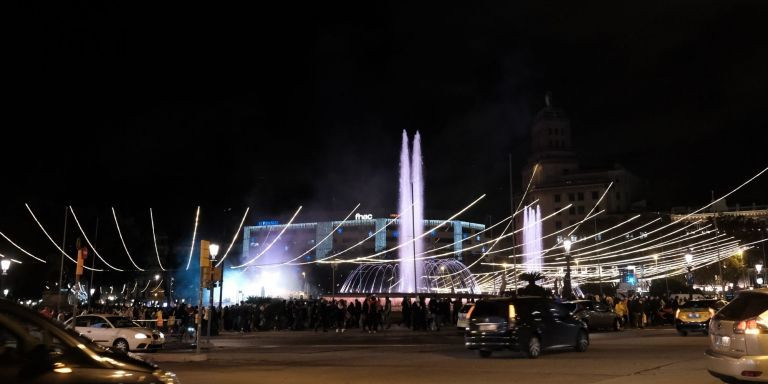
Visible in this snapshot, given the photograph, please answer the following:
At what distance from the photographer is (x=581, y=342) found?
1942 centimetres

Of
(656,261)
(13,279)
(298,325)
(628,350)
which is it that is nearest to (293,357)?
(628,350)

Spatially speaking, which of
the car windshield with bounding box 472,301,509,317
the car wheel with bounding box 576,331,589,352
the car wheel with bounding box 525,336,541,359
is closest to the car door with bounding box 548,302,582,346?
the car wheel with bounding box 576,331,589,352

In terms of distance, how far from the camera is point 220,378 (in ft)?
A: 46.0

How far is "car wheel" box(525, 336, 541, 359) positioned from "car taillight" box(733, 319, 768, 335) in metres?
8.10

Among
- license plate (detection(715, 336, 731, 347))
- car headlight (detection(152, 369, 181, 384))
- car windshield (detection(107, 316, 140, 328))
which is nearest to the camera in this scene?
car headlight (detection(152, 369, 181, 384))

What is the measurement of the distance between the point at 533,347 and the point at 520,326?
678 mm

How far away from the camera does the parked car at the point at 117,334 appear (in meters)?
23.4

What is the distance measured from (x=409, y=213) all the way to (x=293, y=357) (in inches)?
1578

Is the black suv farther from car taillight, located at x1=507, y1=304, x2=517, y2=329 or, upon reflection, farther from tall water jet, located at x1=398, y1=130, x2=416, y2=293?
tall water jet, located at x1=398, y1=130, x2=416, y2=293

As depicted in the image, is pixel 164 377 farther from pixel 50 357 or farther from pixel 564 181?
pixel 564 181

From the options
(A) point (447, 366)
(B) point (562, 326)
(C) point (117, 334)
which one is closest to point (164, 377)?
(A) point (447, 366)

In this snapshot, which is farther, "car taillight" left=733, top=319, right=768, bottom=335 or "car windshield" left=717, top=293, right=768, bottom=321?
"car windshield" left=717, top=293, right=768, bottom=321

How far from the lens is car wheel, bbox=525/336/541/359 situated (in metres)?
17.6

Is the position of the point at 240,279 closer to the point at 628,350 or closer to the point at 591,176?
the point at 591,176
